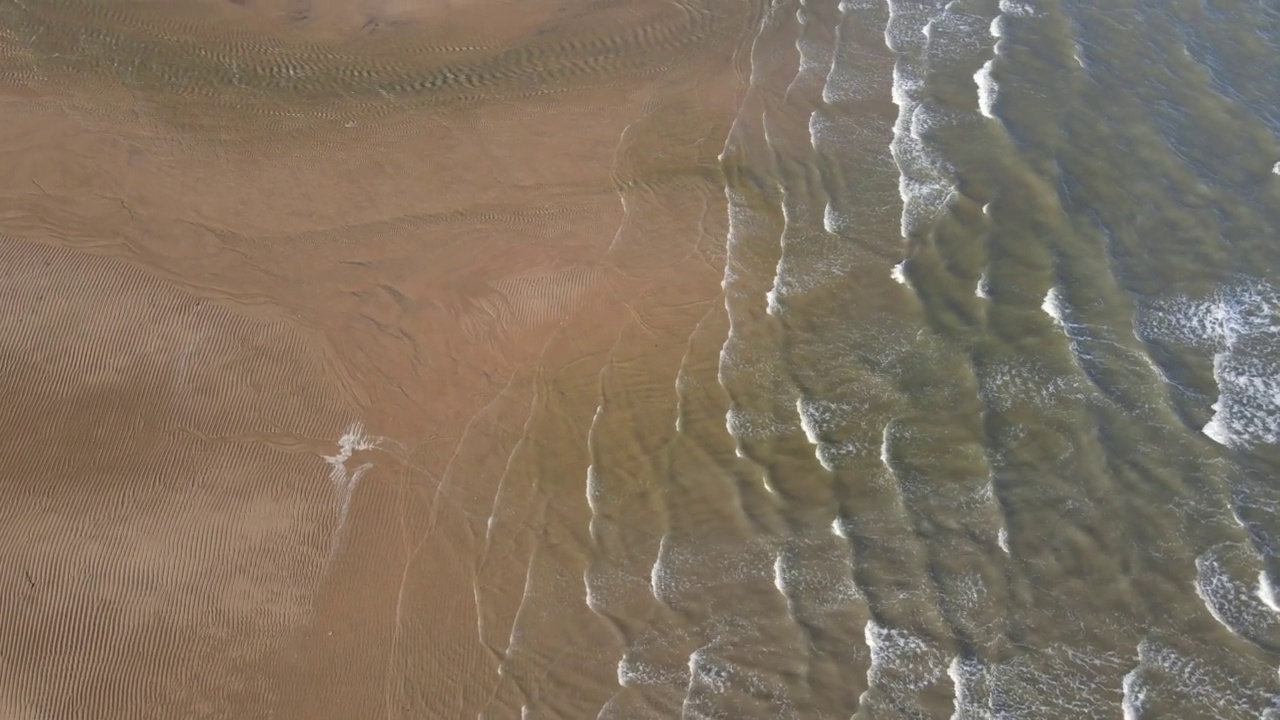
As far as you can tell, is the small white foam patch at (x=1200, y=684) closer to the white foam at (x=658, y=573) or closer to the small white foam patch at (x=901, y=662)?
the small white foam patch at (x=901, y=662)

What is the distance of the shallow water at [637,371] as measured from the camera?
9.14m

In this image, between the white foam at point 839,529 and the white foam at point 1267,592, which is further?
the white foam at point 839,529

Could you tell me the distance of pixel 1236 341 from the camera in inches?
454

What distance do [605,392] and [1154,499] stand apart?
6299mm

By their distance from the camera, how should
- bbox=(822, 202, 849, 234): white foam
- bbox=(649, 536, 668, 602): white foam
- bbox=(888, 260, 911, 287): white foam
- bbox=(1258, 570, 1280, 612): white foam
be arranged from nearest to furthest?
bbox=(1258, 570, 1280, 612): white foam < bbox=(649, 536, 668, 602): white foam < bbox=(888, 260, 911, 287): white foam < bbox=(822, 202, 849, 234): white foam

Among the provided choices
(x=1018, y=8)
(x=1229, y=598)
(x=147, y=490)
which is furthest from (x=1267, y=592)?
(x=1018, y=8)

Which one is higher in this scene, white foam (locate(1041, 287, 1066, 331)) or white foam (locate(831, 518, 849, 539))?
white foam (locate(1041, 287, 1066, 331))

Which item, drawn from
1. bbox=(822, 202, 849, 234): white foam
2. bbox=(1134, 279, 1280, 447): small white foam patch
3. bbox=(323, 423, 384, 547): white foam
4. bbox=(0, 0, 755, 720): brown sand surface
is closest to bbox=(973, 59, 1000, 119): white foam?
bbox=(822, 202, 849, 234): white foam

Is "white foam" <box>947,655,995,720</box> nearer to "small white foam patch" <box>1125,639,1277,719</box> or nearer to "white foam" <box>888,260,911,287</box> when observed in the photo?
"small white foam patch" <box>1125,639,1277,719</box>

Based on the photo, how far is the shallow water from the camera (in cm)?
914

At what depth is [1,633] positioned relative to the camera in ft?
30.7

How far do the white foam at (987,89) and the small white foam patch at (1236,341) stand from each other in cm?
470

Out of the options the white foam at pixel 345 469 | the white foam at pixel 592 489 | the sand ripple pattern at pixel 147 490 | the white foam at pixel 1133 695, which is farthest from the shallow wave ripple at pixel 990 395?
the sand ripple pattern at pixel 147 490

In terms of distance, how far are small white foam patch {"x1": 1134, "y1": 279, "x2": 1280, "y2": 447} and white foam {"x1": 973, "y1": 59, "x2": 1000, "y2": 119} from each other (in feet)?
15.4
